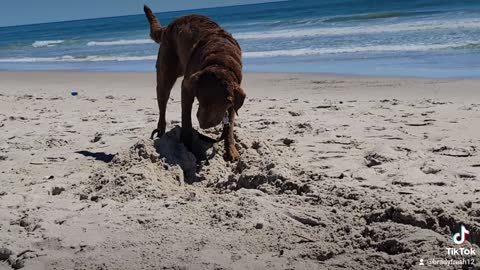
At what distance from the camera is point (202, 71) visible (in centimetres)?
450

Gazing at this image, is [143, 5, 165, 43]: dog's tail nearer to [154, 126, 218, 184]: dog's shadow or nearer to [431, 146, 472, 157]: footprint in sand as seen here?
[154, 126, 218, 184]: dog's shadow

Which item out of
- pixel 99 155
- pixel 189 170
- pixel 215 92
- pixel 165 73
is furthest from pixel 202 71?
pixel 99 155

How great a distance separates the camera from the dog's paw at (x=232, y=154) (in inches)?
187

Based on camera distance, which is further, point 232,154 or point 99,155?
point 99,155

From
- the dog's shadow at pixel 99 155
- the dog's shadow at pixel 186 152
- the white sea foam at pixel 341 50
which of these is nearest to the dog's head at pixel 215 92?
the dog's shadow at pixel 186 152

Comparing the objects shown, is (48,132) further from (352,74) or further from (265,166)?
(352,74)

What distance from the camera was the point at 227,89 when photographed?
437cm

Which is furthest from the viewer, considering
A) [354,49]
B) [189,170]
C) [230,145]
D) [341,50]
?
[341,50]

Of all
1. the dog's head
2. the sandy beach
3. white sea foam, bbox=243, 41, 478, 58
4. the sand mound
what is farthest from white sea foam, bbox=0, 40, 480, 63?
the dog's head

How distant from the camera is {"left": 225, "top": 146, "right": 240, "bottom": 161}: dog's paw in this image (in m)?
4.75

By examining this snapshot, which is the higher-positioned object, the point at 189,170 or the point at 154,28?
the point at 154,28

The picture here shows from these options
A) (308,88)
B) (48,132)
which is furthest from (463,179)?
(308,88)

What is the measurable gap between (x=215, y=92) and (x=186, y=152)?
0.70 meters

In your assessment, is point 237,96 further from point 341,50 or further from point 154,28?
point 341,50
